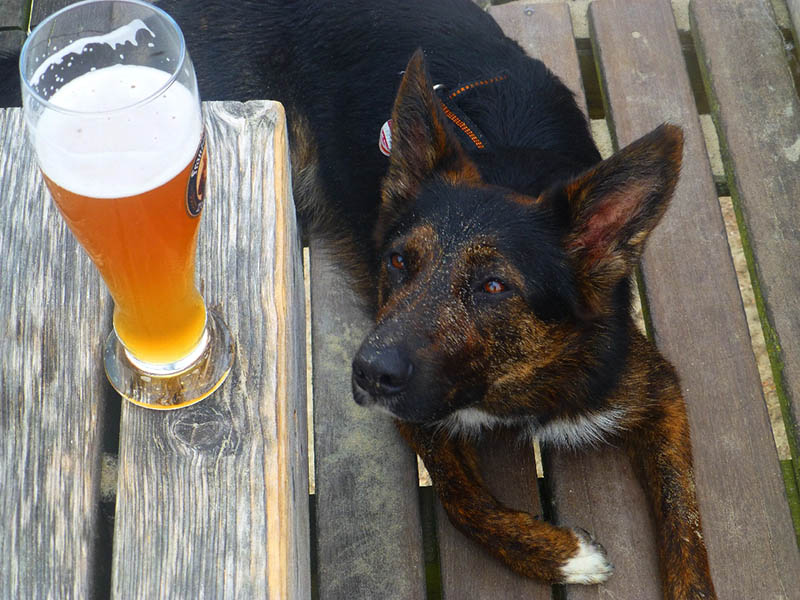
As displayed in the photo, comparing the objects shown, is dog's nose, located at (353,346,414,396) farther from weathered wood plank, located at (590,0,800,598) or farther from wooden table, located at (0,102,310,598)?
weathered wood plank, located at (590,0,800,598)

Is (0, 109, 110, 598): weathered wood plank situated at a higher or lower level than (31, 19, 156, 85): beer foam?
lower

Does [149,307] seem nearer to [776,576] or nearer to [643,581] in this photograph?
[643,581]

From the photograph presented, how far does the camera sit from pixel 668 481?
8.91ft

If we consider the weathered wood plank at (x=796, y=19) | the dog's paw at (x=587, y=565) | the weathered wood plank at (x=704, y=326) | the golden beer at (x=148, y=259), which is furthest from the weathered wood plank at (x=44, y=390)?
the weathered wood plank at (x=796, y=19)

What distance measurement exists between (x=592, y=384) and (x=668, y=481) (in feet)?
1.22

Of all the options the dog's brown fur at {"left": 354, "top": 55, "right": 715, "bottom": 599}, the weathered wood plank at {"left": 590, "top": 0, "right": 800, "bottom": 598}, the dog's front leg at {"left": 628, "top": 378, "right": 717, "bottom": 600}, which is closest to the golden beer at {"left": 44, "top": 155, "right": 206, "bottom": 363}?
the dog's brown fur at {"left": 354, "top": 55, "right": 715, "bottom": 599}

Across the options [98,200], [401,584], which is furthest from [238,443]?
[401,584]

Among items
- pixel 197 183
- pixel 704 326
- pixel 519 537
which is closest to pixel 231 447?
pixel 197 183

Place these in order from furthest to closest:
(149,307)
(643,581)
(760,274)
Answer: (760,274)
(643,581)
(149,307)

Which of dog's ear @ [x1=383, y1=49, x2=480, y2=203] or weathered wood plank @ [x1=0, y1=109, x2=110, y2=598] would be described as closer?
weathered wood plank @ [x1=0, y1=109, x2=110, y2=598]

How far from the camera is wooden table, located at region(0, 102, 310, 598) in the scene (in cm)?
140

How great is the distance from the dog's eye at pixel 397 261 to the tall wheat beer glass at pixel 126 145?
1.08m

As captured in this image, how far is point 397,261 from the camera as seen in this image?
2.52 meters

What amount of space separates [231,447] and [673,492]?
1.67 metres
